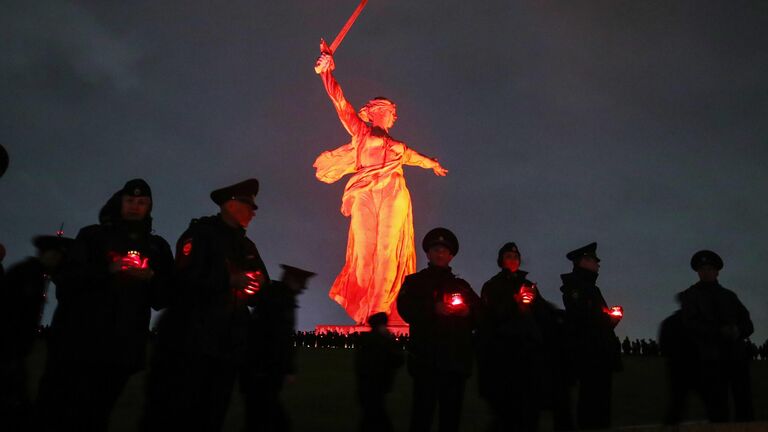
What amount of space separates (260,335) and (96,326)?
4.49 feet

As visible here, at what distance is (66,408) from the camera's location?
13.3 ft

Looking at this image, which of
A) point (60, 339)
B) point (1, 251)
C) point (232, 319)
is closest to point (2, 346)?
point (60, 339)

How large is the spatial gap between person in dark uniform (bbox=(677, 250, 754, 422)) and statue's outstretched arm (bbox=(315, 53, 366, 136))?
11.1 meters

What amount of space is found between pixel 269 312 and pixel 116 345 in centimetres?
133

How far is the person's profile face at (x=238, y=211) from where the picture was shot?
195 inches

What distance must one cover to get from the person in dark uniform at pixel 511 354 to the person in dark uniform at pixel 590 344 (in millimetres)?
548

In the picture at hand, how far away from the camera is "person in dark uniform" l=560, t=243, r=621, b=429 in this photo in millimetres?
6555

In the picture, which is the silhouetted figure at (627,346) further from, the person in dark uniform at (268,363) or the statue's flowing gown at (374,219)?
the person in dark uniform at (268,363)

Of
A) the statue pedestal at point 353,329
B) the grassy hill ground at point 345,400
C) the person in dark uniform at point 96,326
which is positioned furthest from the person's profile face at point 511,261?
the statue pedestal at point 353,329

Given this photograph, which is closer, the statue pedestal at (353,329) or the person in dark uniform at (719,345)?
the person in dark uniform at (719,345)

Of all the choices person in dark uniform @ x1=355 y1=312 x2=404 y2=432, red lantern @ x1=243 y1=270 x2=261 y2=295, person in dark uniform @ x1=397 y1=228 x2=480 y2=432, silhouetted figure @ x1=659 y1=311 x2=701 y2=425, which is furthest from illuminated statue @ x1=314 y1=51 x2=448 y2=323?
red lantern @ x1=243 y1=270 x2=261 y2=295

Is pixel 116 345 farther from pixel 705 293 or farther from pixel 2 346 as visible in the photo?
pixel 705 293

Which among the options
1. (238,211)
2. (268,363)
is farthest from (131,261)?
(268,363)

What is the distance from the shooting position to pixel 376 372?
19.6 feet
